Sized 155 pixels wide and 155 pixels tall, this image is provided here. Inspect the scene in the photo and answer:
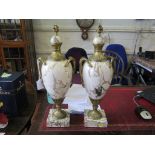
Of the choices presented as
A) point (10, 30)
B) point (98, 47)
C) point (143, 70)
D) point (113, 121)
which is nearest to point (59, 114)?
point (113, 121)

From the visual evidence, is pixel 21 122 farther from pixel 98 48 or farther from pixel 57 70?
pixel 98 48

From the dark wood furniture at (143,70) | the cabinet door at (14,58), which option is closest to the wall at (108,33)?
the cabinet door at (14,58)

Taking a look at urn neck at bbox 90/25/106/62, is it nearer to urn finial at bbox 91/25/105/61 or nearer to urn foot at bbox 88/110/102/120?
urn finial at bbox 91/25/105/61

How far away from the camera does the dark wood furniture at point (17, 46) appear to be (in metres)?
2.44

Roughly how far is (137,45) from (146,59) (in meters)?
0.51

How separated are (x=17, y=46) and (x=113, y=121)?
2.00 metres

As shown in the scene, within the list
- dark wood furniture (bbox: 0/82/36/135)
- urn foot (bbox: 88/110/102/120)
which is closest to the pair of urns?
urn foot (bbox: 88/110/102/120)

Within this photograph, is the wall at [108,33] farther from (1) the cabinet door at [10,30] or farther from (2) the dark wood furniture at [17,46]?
(1) the cabinet door at [10,30]

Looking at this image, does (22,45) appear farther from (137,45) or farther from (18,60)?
(137,45)

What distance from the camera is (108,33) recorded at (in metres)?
2.74

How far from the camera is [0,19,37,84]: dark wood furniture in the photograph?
2444mm

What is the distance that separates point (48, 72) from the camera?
0.74 meters

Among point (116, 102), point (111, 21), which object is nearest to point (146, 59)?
point (111, 21)

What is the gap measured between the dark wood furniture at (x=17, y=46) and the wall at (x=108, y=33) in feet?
0.55
